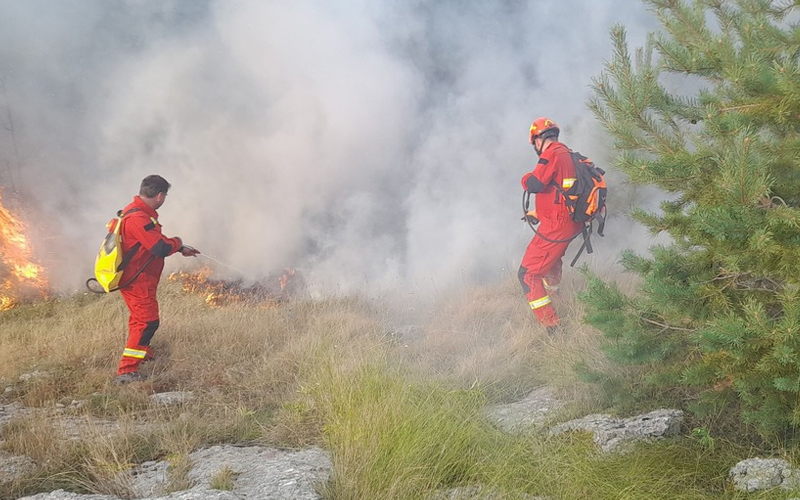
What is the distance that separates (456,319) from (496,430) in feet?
Answer: 8.24

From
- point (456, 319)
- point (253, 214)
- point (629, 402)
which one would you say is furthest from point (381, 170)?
point (629, 402)

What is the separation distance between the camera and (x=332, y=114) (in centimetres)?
917

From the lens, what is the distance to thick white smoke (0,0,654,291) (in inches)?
325

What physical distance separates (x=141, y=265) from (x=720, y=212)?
416cm

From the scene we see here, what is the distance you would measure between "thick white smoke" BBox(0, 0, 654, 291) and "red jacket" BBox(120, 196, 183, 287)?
300cm

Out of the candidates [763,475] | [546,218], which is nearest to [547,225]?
[546,218]

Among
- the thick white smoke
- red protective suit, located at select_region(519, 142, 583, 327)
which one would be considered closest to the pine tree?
red protective suit, located at select_region(519, 142, 583, 327)

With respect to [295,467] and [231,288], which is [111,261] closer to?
[295,467]

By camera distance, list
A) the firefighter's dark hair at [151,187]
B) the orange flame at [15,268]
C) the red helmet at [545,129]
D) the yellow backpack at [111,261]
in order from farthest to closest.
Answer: the orange flame at [15,268]
the red helmet at [545,129]
the firefighter's dark hair at [151,187]
the yellow backpack at [111,261]

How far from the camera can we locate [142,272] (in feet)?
15.8

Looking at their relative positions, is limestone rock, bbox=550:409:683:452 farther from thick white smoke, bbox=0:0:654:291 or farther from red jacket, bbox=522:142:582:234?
thick white smoke, bbox=0:0:654:291

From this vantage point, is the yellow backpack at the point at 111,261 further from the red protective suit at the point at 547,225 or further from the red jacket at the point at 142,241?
the red protective suit at the point at 547,225

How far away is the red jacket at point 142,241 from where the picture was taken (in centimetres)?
466

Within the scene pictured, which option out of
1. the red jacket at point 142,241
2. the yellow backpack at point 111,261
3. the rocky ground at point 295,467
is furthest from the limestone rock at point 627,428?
the yellow backpack at point 111,261
